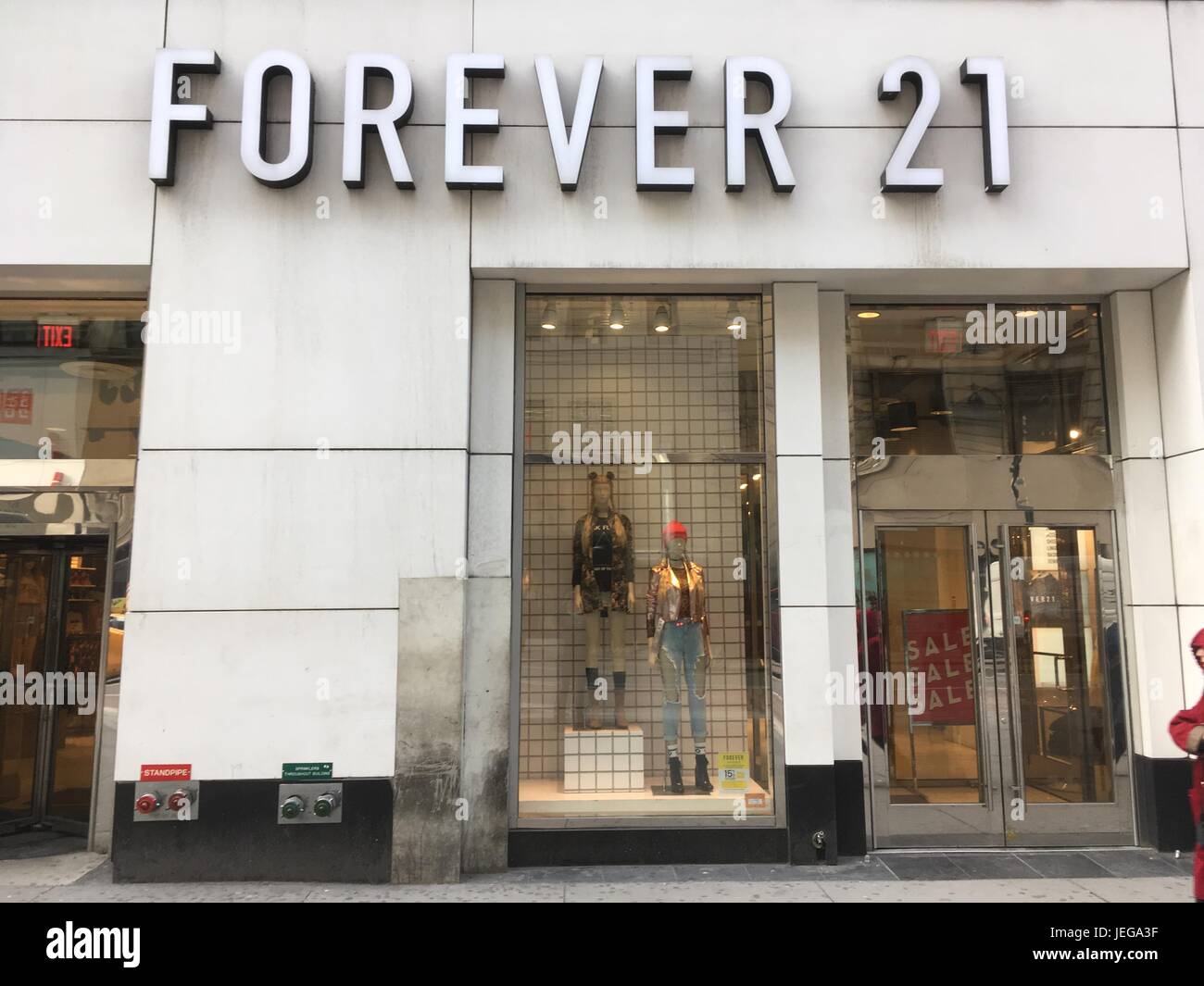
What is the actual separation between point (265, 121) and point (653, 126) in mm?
3187

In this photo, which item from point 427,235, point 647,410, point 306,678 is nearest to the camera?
point 306,678

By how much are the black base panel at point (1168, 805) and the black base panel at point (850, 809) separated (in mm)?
2473

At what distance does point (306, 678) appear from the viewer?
6.46 meters

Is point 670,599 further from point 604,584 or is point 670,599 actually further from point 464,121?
point 464,121

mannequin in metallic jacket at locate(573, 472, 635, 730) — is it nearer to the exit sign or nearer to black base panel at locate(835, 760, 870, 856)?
black base panel at locate(835, 760, 870, 856)

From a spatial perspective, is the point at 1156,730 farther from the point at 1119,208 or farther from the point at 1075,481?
the point at 1119,208

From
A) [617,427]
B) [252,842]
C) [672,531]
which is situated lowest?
[252,842]

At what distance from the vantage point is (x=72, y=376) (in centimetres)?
762

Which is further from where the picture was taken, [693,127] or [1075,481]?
[1075,481]

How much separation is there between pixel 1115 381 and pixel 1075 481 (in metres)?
1.00

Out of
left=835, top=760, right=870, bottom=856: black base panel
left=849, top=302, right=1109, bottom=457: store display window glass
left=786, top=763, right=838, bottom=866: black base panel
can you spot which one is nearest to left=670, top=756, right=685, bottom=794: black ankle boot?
left=786, top=763, right=838, bottom=866: black base panel

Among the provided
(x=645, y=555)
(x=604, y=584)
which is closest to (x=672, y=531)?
(x=645, y=555)

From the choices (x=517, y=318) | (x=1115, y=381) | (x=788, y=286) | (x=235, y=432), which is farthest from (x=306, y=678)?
(x=1115, y=381)

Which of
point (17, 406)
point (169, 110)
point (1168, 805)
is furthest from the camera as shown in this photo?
point (17, 406)
